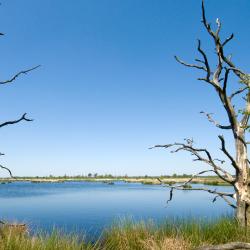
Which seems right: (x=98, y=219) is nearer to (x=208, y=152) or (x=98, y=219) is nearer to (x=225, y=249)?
(x=208, y=152)

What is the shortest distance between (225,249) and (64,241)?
3.40 metres

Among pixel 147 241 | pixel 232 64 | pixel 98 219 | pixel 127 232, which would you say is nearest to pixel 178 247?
pixel 147 241

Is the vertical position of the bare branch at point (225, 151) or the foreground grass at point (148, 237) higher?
the bare branch at point (225, 151)

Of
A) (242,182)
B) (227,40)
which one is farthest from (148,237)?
(227,40)

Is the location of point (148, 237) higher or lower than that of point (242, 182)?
lower

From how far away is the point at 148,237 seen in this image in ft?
39.1

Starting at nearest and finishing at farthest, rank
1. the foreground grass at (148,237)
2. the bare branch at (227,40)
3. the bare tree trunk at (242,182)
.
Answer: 1. the foreground grass at (148,237)
2. the bare branch at (227,40)
3. the bare tree trunk at (242,182)

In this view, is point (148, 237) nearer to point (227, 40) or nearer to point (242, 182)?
point (242, 182)

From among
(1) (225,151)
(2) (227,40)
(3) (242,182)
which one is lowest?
(3) (242,182)

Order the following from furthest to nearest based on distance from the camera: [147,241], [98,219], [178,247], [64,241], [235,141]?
1. [98,219]
2. [235,141]
3. [147,241]
4. [178,247]
5. [64,241]

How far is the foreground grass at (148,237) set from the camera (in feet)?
27.0

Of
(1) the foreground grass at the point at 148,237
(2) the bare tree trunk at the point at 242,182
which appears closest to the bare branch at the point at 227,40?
(2) the bare tree trunk at the point at 242,182

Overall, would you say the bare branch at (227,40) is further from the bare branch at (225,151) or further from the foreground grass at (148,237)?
the foreground grass at (148,237)

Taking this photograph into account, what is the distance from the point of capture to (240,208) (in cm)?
1145
